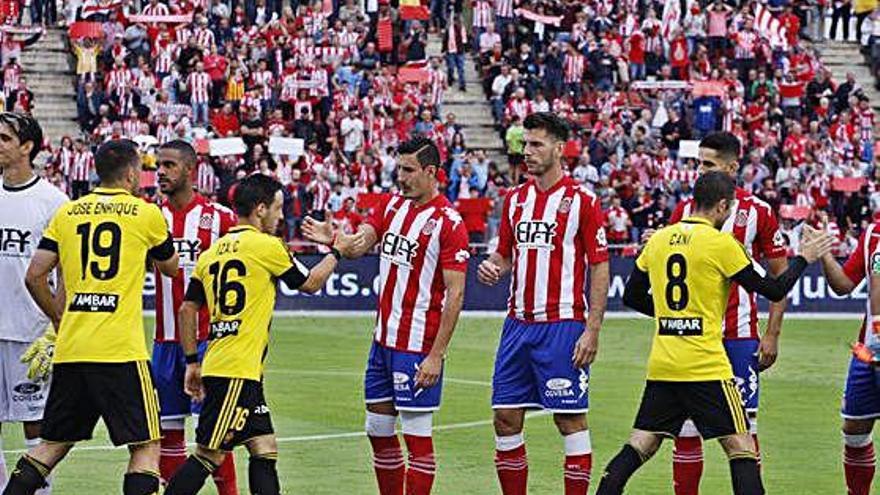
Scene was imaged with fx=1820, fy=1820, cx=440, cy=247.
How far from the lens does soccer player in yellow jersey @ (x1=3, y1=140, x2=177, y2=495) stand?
10609 millimetres

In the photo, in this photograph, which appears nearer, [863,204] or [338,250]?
[338,250]

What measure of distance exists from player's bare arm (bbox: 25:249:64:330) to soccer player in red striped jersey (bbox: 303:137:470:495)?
1883mm

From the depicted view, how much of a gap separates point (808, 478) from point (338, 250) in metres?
5.46

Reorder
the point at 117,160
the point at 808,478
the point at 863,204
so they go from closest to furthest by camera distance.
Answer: the point at 117,160 → the point at 808,478 → the point at 863,204

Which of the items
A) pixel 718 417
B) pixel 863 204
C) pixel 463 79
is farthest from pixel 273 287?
pixel 463 79

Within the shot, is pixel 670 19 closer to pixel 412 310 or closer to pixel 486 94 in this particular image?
pixel 486 94

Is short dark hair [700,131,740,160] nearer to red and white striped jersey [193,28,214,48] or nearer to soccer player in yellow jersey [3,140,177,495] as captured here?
soccer player in yellow jersey [3,140,177,495]

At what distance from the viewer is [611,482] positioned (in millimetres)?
11242

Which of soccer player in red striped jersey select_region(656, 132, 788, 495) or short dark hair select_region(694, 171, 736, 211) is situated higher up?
short dark hair select_region(694, 171, 736, 211)

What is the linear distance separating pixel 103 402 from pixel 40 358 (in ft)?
3.12

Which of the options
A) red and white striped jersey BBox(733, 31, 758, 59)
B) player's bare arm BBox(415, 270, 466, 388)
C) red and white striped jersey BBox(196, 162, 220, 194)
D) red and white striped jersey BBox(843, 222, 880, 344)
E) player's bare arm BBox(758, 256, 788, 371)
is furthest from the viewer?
red and white striped jersey BBox(733, 31, 758, 59)

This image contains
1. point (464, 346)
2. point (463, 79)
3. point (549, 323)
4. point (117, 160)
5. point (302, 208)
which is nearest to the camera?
point (117, 160)

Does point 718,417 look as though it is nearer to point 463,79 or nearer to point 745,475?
point 745,475

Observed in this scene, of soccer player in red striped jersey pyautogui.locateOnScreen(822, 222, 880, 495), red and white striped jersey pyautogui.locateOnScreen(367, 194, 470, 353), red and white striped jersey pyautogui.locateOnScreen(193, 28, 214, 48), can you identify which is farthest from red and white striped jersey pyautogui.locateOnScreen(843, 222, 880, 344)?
red and white striped jersey pyautogui.locateOnScreen(193, 28, 214, 48)
